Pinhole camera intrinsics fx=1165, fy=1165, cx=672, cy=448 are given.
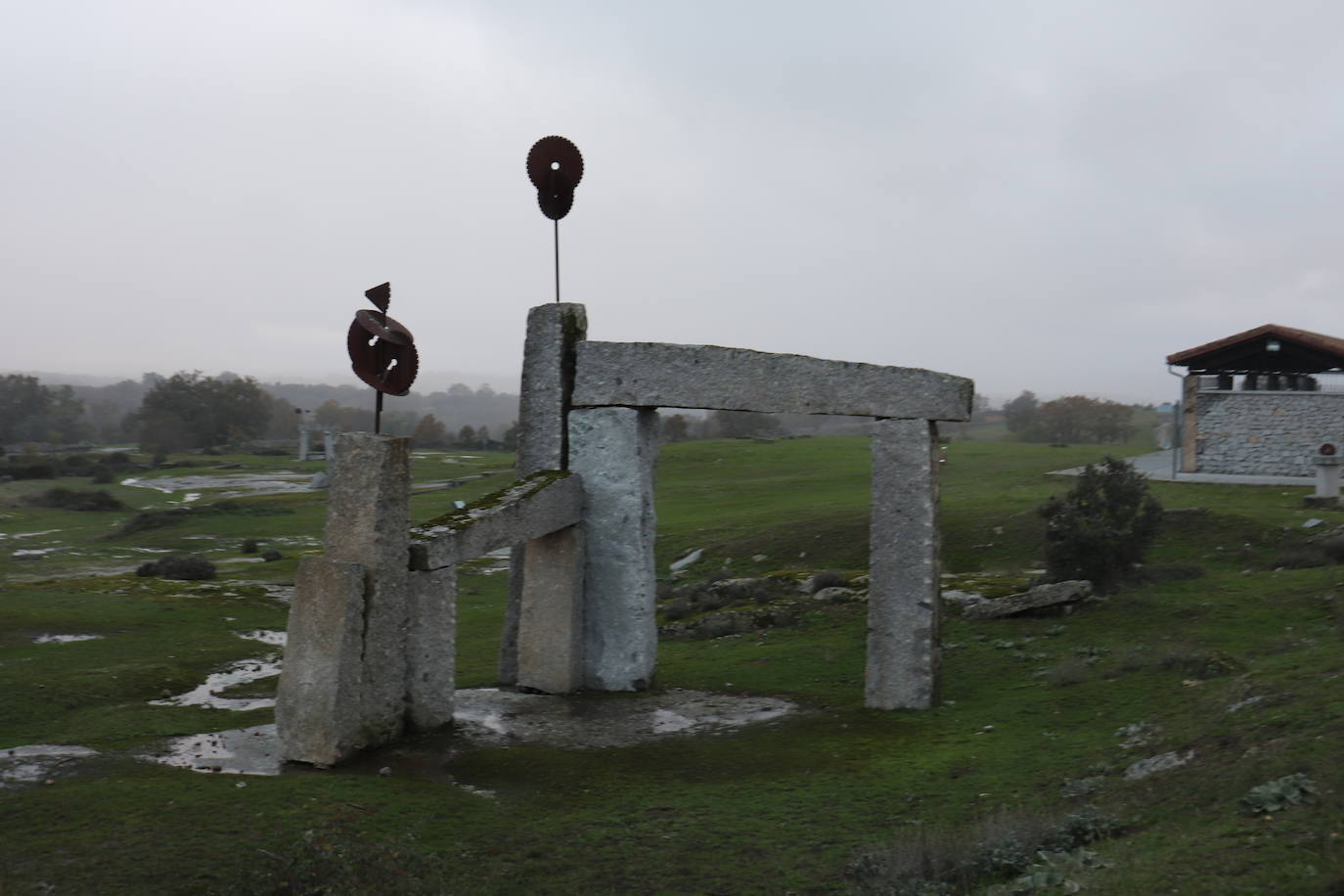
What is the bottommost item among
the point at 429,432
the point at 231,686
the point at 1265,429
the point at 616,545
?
the point at 231,686

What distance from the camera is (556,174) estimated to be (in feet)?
55.3

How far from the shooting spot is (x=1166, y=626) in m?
16.5

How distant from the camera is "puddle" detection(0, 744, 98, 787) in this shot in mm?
11136

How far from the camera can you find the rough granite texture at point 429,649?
1317cm

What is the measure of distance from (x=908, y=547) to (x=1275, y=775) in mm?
6319

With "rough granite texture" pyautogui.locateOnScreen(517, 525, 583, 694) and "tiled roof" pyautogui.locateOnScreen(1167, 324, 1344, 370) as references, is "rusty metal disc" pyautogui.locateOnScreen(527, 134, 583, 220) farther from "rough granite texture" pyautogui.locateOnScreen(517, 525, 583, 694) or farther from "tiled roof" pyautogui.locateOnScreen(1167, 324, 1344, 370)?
"tiled roof" pyautogui.locateOnScreen(1167, 324, 1344, 370)

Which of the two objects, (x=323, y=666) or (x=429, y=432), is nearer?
(x=323, y=666)

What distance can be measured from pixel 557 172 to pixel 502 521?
5.61 metres

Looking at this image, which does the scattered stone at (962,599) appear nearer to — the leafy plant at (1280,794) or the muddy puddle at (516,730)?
the muddy puddle at (516,730)

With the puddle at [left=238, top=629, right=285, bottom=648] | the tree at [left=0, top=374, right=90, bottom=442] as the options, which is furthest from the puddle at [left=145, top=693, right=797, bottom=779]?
the tree at [left=0, top=374, right=90, bottom=442]

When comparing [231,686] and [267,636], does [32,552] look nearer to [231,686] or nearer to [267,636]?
[267,636]

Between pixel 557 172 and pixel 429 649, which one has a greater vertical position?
pixel 557 172

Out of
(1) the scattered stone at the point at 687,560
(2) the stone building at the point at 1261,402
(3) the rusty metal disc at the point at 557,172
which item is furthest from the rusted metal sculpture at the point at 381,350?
(2) the stone building at the point at 1261,402

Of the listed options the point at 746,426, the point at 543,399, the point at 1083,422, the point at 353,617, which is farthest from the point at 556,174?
the point at 746,426
